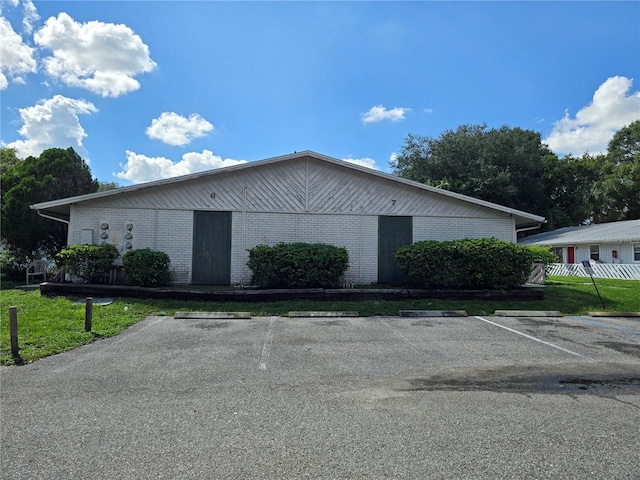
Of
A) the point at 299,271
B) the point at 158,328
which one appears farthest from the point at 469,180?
the point at 158,328

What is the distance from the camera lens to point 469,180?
30.9 m

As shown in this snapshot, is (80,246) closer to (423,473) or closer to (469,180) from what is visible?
(423,473)

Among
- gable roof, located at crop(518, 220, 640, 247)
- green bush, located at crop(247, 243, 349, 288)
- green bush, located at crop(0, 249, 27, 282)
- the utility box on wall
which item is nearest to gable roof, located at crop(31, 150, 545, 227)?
the utility box on wall

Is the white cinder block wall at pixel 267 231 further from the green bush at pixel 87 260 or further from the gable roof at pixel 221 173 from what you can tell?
the green bush at pixel 87 260

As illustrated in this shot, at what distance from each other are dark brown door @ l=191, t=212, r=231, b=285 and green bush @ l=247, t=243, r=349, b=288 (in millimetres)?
1631

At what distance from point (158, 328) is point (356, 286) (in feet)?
21.2

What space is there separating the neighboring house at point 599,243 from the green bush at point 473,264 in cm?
1448

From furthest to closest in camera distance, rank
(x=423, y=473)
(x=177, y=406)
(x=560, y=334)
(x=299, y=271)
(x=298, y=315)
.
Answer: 1. (x=299, y=271)
2. (x=298, y=315)
3. (x=560, y=334)
4. (x=177, y=406)
5. (x=423, y=473)

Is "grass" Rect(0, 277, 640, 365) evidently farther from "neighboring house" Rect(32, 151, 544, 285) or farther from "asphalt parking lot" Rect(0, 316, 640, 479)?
"neighboring house" Rect(32, 151, 544, 285)

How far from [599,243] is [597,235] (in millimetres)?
729

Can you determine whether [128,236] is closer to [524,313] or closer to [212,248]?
[212,248]

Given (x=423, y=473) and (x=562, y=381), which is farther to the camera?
(x=562, y=381)

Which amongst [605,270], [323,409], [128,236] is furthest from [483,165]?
[323,409]

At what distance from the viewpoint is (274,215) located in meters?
12.4
